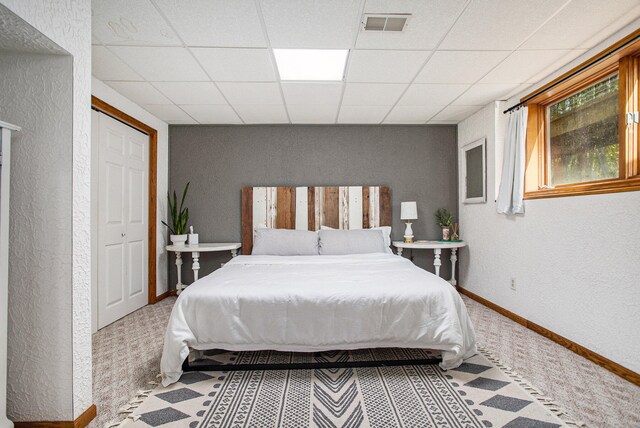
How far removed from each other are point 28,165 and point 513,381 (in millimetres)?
2979

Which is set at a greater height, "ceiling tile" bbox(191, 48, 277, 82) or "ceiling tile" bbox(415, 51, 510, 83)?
"ceiling tile" bbox(415, 51, 510, 83)

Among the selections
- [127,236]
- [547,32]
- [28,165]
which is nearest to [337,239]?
[127,236]

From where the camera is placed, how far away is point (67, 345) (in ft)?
5.59

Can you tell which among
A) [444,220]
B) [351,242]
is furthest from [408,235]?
[351,242]

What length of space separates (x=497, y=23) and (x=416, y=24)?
53 cm

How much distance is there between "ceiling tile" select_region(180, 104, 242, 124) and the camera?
4.01 meters

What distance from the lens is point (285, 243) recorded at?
4.11m

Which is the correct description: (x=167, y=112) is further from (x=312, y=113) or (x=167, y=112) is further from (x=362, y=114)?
(x=362, y=114)

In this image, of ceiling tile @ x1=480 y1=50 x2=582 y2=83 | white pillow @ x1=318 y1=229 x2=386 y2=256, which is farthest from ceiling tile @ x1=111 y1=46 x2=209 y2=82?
ceiling tile @ x1=480 y1=50 x2=582 y2=83

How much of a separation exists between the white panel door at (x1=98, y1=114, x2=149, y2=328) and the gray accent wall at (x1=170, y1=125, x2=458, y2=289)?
0.63 meters

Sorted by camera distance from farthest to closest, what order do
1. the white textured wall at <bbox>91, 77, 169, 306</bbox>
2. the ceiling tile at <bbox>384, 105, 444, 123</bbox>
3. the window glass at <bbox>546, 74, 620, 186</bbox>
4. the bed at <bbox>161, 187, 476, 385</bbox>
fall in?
the white textured wall at <bbox>91, 77, 169, 306</bbox> < the ceiling tile at <bbox>384, 105, 444, 123</bbox> < the window glass at <bbox>546, 74, 620, 186</bbox> < the bed at <bbox>161, 187, 476, 385</bbox>

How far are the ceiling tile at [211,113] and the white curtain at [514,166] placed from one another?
303 centimetres

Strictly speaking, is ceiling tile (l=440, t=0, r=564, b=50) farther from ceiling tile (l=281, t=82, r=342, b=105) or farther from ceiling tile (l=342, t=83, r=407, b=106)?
ceiling tile (l=281, t=82, r=342, b=105)

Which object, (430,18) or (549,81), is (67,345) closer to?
(430,18)
